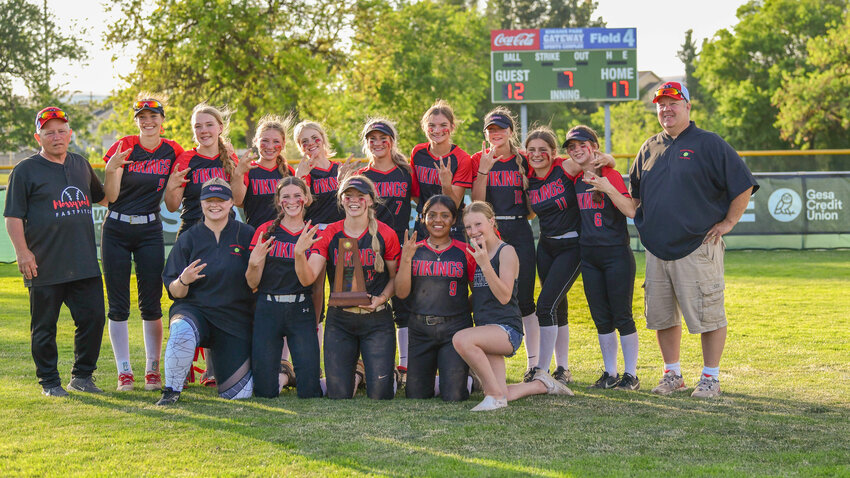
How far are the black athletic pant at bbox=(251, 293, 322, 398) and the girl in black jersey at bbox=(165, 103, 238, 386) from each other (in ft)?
1.86

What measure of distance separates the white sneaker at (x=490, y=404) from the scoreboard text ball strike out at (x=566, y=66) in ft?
54.2

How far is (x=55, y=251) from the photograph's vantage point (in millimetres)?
5520

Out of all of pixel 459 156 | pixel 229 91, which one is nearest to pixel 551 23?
pixel 229 91

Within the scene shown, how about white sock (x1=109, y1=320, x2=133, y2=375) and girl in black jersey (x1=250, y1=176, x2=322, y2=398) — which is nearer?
girl in black jersey (x1=250, y1=176, x2=322, y2=398)

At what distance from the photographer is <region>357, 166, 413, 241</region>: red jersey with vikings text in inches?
236

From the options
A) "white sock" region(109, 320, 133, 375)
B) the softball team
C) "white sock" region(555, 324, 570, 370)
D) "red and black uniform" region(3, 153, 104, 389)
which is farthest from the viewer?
"white sock" region(555, 324, 570, 370)

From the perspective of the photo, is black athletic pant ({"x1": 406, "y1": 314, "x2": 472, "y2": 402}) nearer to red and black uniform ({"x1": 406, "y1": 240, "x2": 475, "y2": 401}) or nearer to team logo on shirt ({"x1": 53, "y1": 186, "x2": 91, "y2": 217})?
red and black uniform ({"x1": 406, "y1": 240, "x2": 475, "y2": 401})

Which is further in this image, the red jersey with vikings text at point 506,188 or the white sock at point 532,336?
the white sock at point 532,336

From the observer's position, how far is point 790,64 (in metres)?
43.4

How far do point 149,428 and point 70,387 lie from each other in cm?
136

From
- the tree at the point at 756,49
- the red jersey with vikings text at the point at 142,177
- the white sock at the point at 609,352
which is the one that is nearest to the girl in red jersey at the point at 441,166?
the white sock at the point at 609,352

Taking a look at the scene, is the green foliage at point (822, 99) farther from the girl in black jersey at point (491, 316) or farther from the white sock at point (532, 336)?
the girl in black jersey at point (491, 316)

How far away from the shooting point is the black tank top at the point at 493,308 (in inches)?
210

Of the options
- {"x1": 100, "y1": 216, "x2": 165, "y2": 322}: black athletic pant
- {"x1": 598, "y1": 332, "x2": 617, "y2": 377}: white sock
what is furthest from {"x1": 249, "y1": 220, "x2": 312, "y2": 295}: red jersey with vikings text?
{"x1": 598, "y1": 332, "x2": 617, "y2": 377}: white sock
